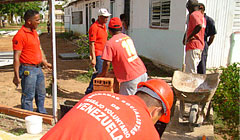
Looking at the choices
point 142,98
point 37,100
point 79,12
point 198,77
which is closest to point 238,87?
point 198,77

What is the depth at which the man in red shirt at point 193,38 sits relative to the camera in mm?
4469

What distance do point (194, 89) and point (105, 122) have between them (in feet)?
10.5

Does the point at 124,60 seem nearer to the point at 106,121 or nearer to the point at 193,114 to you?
the point at 193,114

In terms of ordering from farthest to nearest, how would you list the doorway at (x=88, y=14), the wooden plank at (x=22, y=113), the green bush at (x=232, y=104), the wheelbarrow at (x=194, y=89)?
the doorway at (x=88, y=14) → the wooden plank at (x=22, y=113) → the wheelbarrow at (x=194, y=89) → the green bush at (x=232, y=104)

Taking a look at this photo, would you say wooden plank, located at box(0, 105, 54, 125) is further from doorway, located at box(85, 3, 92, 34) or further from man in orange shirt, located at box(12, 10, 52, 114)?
doorway, located at box(85, 3, 92, 34)

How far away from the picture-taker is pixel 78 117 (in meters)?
1.29

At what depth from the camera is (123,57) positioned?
345 centimetres

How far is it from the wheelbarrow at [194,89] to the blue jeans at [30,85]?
2391mm

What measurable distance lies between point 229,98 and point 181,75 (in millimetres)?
1308

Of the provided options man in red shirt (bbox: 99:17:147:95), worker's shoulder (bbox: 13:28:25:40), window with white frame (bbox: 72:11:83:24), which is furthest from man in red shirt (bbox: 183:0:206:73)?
window with white frame (bbox: 72:11:83:24)

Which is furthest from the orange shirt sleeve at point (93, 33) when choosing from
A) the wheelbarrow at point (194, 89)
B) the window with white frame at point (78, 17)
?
the window with white frame at point (78, 17)

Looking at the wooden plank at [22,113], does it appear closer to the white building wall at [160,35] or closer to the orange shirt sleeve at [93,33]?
the orange shirt sleeve at [93,33]

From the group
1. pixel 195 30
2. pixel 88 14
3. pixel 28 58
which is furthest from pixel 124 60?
pixel 88 14

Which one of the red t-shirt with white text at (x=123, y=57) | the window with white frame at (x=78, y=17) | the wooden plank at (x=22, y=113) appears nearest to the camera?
the red t-shirt with white text at (x=123, y=57)
